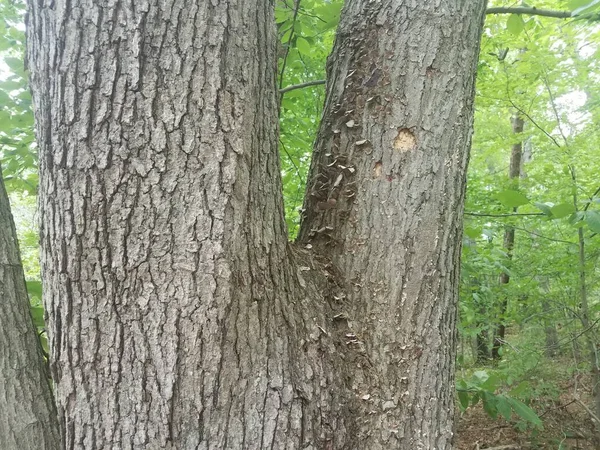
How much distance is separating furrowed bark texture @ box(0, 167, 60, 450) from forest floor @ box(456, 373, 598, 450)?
405 cm

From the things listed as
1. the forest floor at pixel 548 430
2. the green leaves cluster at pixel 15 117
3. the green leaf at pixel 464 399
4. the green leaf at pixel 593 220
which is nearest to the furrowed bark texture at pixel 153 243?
the green leaf at pixel 464 399

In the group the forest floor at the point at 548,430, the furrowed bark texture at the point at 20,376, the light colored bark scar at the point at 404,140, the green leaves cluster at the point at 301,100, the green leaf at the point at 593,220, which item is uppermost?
the green leaves cluster at the point at 301,100

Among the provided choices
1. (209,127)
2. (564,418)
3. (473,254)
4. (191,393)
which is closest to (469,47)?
(209,127)

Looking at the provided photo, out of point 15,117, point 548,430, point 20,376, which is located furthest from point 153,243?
point 548,430

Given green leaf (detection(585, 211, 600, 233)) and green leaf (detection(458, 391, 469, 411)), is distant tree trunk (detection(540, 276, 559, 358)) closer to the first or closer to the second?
green leaf (detection(458, 391, 469, 411))

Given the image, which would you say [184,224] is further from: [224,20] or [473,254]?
[473,254]

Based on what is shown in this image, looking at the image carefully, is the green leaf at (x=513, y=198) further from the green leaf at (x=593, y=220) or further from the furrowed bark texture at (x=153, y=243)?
the furrowed bark texture at (x=153, y=243)

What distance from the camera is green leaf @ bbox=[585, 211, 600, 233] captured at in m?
1.89

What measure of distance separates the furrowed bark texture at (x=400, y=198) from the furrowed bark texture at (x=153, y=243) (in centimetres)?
32

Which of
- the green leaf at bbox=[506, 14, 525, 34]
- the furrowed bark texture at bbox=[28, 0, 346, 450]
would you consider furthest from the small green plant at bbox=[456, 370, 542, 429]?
the green leaf at bbox=[506, 14, 525, 34]

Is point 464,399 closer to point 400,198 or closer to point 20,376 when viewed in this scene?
point 400,198

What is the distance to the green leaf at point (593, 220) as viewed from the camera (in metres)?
1.89

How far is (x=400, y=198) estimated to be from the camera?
146cm

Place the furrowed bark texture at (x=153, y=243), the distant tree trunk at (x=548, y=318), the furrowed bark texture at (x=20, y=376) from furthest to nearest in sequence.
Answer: the distant tree trunk at (x=548, y=318), the furrowed bark texture at (x=20, y=376), the furrowed bark texture at (x=153, y=243)
